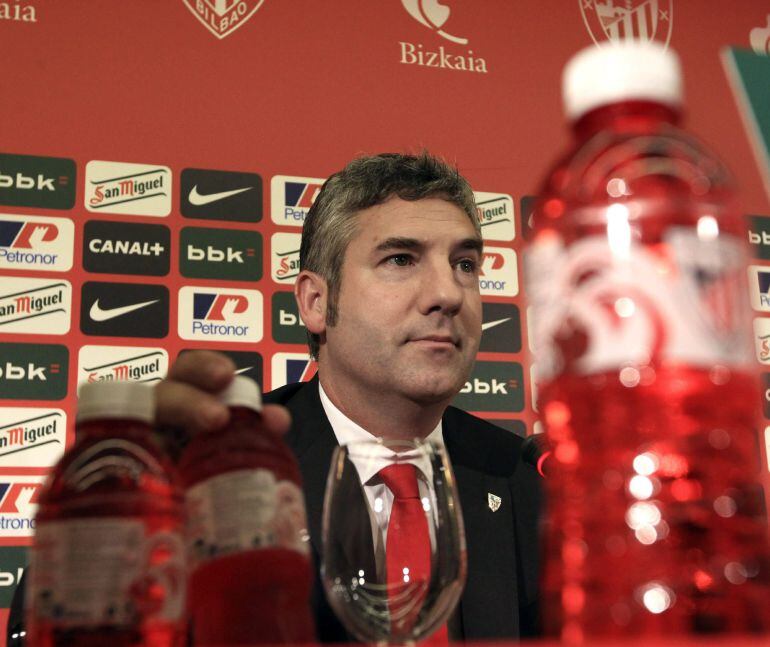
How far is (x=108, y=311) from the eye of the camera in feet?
6.87

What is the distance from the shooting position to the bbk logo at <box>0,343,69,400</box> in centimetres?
200

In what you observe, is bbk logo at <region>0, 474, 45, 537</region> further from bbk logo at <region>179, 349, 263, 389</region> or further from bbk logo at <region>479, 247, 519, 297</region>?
bbk logo at <region>479, 247, 519, 297</region>

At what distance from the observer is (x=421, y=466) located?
53cm

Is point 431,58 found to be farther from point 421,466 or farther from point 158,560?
point 158,560

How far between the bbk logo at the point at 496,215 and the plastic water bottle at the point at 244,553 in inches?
77.4

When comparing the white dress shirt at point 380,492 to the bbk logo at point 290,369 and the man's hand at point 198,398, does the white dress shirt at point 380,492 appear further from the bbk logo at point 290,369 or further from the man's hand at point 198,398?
the bbk logo at point 290,369

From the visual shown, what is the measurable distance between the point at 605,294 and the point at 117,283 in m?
1.89

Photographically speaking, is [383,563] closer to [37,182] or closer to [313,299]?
[313,299]

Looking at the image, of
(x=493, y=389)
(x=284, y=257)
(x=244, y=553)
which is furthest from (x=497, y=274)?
(x=244, y=553)

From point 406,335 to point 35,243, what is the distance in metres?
0.94

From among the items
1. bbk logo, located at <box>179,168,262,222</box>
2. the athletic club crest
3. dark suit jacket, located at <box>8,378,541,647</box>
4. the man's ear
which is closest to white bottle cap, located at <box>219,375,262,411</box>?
dark suit jacket, located at <box>8,378,541,647</box>

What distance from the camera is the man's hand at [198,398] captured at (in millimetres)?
458

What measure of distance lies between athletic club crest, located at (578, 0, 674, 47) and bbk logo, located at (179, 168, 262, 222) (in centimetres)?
99

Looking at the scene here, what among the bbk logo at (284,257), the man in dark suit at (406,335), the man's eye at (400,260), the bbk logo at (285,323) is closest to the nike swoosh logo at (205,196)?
the bbk logo at (284,257)
